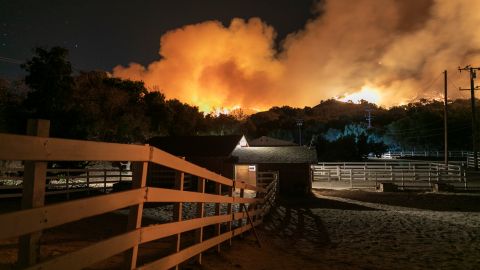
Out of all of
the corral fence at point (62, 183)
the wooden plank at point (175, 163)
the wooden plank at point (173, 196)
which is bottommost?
the corral fence at point (62, 183)

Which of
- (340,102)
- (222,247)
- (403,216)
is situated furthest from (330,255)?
(340,102)

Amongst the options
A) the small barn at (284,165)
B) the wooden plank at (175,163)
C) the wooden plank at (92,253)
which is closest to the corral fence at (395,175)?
the small barn at (284,165)

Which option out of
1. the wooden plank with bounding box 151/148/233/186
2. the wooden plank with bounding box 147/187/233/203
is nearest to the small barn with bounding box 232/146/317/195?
the wooden plank with bounding box 147/187/233/203

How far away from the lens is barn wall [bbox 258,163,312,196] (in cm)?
2569

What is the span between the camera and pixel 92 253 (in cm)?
234

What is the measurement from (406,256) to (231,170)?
69.0 feet

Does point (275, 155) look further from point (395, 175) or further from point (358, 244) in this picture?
point (358, 244)

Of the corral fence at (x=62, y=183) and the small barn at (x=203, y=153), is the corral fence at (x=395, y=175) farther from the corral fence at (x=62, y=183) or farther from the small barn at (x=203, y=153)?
the corral fence at (x=62, y=183)

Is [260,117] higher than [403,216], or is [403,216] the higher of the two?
[260,117]

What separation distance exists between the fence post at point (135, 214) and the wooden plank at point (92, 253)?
0.07 metres

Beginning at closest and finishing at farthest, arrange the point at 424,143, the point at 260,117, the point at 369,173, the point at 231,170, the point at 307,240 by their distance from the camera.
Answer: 1. the point at 307,240
2. the point at 231,170
3. the point at 369,173
4. the point at 424,143
5. the point at 260,117

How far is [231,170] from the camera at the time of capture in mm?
27688

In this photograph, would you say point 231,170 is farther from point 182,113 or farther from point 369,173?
point 182,113

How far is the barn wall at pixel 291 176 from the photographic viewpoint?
2569cm
